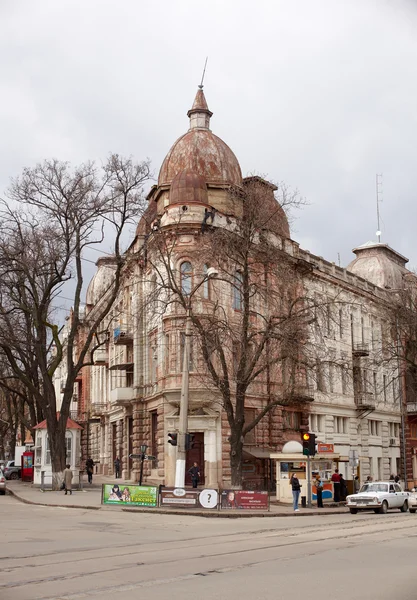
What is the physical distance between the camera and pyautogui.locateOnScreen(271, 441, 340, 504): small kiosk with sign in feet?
113

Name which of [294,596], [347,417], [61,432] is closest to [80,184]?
[61,432]

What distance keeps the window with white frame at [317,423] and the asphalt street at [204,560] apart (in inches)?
1068

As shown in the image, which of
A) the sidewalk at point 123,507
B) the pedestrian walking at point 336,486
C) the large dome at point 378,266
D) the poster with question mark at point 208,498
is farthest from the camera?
the large dome at point 378,266

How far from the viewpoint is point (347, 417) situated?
55.5 metres

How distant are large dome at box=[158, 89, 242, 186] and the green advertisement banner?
69.4 feet

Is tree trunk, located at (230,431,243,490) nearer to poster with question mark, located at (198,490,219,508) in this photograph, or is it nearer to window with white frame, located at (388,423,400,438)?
poster with question mark, located at (198,490,219,508)

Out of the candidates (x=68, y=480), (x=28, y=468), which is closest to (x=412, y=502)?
(x=68, y=480)

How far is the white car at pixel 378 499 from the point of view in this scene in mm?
31391

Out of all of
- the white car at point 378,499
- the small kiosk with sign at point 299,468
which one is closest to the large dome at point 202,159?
the small kiosk with sign at point 299,468

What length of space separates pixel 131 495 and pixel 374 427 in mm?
34525

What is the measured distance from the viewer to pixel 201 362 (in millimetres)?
40812

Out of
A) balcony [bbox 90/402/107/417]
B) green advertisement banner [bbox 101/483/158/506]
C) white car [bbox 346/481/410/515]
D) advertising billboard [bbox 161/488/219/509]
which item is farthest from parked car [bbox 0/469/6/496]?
balcony [bbox 90/402/107/417]

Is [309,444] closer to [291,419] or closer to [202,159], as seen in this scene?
[291,419]

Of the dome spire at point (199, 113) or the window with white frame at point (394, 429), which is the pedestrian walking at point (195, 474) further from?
the window with white frame at point (394, 429)
